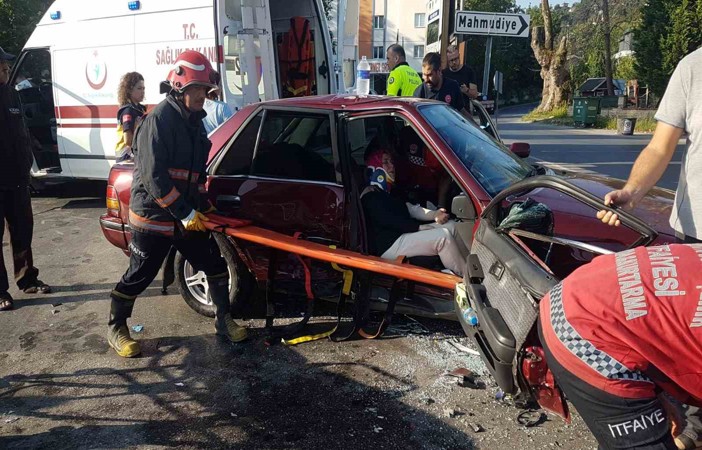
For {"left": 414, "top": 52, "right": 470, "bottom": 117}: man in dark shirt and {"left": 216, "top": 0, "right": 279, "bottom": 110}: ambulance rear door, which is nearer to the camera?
{"left": 414, "top": 52, "right": 470, "bottom": 117}: man in dark shirt

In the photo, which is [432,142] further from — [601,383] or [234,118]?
Answer: [601,383]

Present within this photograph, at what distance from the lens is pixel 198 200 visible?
3.75 meters

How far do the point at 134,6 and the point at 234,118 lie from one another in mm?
3966

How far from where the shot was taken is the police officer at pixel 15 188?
15.1 ft

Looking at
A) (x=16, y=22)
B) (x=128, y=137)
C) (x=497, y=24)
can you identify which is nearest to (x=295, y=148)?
(x=128, y=137)

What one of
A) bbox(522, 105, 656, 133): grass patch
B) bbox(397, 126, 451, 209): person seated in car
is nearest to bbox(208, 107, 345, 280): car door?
bbox(397, 126, 451, 209): person seated in car

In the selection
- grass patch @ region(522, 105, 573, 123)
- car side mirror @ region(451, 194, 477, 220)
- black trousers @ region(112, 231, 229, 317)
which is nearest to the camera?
car side mirror @ region(451, 194, 477, 220)

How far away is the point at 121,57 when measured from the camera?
7.30 metres

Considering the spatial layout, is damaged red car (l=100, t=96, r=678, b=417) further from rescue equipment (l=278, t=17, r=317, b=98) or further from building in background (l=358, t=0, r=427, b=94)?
building in background (l=358, t=0, r=427, b=94)

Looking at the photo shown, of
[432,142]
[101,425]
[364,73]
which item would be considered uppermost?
[364,73]

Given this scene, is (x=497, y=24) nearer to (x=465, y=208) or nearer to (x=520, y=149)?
(x=520, y=149)

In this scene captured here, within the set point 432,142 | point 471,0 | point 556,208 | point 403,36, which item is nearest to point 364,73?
point 432,142

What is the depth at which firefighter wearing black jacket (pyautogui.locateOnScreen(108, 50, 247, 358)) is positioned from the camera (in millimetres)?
3398

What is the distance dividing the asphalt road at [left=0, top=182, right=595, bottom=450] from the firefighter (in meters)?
1.39
